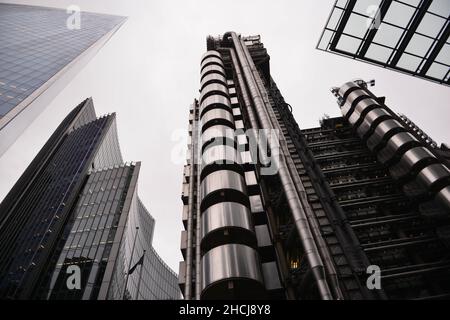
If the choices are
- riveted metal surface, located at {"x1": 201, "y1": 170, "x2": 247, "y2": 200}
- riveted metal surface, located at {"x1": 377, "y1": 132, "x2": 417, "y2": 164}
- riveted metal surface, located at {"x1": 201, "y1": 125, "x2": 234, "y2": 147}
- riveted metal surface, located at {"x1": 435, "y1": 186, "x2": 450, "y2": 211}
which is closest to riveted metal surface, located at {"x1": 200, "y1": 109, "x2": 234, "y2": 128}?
riveted metal surface, located at {"x1": 201, "y1": 125, "x2": 234, "y2": 147}

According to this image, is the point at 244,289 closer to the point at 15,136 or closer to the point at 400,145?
the point at 400,145

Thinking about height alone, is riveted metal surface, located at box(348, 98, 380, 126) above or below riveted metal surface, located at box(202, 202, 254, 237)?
above

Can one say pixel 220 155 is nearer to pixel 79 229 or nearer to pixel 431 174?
pixel 431 174

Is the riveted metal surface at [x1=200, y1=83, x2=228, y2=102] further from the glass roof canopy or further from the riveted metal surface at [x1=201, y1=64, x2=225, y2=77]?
the glass roof canopy

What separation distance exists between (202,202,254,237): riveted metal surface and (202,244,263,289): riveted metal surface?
162 cm

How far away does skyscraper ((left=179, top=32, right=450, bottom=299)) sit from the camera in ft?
60.5

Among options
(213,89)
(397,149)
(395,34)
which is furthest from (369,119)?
(213,89)

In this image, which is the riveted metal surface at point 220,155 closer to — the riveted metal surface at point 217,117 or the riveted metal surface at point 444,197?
the riveted metal surface at point 217,117

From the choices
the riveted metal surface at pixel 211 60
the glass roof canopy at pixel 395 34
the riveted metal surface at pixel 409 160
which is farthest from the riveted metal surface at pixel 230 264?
the riveted metal surface at pixel 211 60

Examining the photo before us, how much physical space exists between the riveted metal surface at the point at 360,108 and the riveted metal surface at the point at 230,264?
21832 mm

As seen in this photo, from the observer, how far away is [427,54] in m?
23.1

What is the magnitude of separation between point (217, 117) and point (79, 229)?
60.8m

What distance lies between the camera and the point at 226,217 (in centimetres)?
2206

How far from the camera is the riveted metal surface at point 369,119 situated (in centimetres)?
3216
